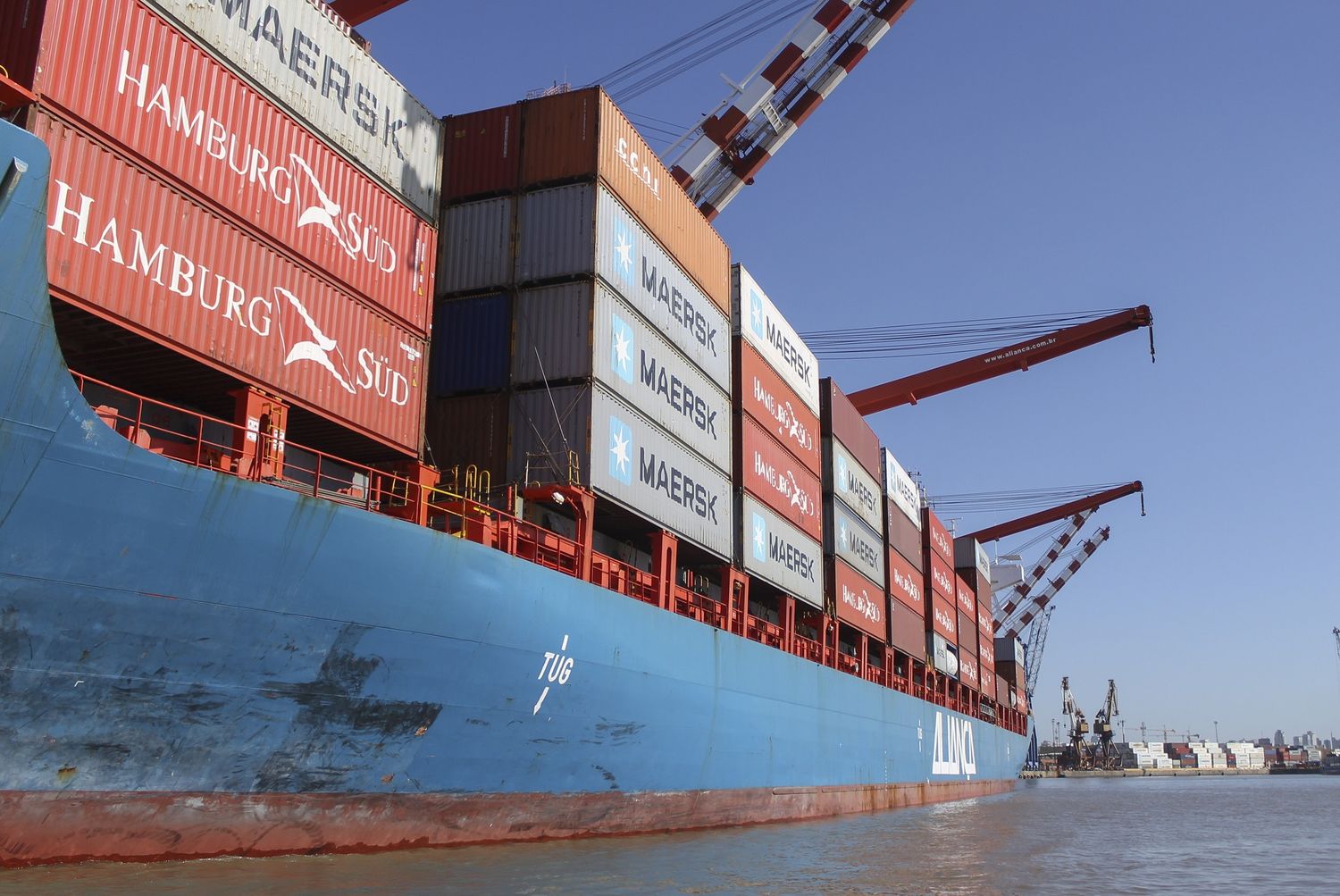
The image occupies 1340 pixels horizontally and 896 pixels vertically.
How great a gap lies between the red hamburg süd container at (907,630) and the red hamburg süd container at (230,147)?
23.8m

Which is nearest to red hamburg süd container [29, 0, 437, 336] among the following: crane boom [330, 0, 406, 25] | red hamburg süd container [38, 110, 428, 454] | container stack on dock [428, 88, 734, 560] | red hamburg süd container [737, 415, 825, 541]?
red hamburg süd container [38, 110, 428, 454]

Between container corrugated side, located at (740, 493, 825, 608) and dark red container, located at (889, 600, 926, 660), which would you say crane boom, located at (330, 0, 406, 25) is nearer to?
container corrugated side, located at (740, 493, 825, 608)

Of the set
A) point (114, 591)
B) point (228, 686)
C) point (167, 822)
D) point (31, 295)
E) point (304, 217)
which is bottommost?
point (167, 822)

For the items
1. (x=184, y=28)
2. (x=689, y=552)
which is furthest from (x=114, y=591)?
(x=689, y=552)

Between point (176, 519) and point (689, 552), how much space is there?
12884 millimetres

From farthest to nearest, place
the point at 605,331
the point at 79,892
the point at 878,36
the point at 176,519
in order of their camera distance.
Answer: the point at 878,36
the point at 605,331
the point at 176,519
the point at 79,892

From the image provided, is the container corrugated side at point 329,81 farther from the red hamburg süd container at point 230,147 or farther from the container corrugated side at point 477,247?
the container corrugated side at point 477,247

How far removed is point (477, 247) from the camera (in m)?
19.1

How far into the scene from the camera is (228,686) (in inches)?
421

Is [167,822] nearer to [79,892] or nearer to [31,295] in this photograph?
[79,892]

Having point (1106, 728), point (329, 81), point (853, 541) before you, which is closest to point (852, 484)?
point (853, 541)

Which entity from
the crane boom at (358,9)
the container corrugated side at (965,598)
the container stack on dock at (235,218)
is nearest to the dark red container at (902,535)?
the container corrugated side at (965,598)

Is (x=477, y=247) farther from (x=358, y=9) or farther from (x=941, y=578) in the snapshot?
(x=941, y=578)

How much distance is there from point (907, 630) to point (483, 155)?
24.3m
